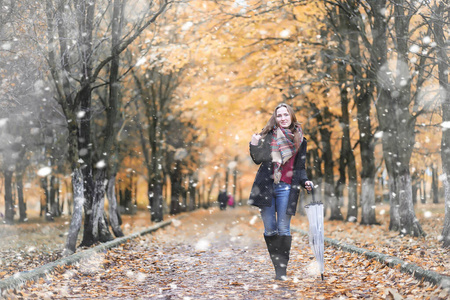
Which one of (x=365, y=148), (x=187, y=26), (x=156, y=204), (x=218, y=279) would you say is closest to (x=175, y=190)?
(x=156, y=204)

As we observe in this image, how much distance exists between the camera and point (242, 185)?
2901 inches

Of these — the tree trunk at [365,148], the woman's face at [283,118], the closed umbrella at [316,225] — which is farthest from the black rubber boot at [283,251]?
the tree trunk at [365,148]

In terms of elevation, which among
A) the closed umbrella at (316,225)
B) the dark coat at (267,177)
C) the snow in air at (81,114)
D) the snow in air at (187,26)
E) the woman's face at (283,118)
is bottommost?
the closed umbrella at (316,225)

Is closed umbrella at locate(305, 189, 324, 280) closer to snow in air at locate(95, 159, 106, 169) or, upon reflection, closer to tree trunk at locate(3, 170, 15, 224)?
snow in air at locate(95, 159, 106, 169)

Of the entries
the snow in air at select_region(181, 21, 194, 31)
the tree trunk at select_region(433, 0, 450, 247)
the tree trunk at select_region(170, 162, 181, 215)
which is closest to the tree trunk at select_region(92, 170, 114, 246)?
the snow in air at select_region(181, 21, 194, 31)

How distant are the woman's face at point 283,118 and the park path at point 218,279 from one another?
6.73 feet

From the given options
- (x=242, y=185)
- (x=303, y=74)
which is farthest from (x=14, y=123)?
(x=242, y=185)

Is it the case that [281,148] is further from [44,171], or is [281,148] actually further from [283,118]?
[44,171]

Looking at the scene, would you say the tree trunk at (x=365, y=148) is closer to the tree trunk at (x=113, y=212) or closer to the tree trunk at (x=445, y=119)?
the tree trunk at (x=445, y=119)

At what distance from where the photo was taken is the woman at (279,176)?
6.58 metres

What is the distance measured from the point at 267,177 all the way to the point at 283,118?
802mm

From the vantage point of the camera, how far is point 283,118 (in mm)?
6652

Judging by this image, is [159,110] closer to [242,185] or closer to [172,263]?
[172,263]

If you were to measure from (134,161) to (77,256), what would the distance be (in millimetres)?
25617
